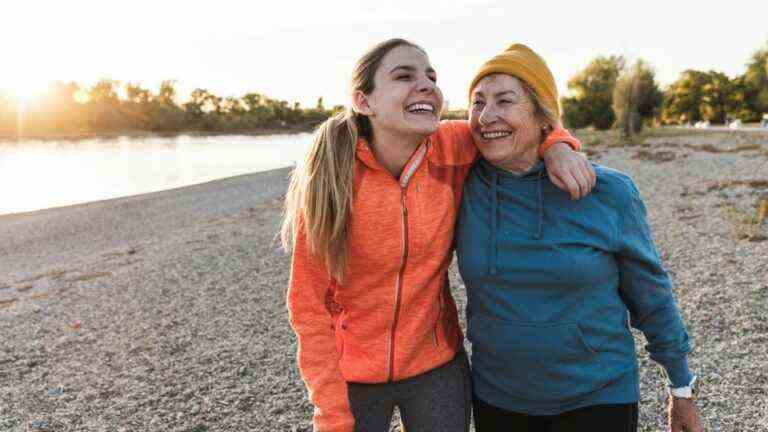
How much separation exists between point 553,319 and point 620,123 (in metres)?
33.4

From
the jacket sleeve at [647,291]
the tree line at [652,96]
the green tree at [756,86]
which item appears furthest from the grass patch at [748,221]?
the green tree at [756,86]

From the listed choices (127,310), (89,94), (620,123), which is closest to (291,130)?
(89,94)

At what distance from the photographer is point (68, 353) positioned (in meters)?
7.16

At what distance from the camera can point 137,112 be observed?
105250 millimetres

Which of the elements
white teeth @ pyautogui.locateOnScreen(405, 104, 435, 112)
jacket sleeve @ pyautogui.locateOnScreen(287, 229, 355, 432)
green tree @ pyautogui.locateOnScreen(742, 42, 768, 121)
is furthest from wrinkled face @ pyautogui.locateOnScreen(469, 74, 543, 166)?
green tree @ pyautogui.locateOnScreen(742, 42, 768, 121)

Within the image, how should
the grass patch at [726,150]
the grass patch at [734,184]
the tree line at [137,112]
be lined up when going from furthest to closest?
1. the tree line at [137,112]
2. the grass patch at [726,150]
3. the grass patch at [734,184]

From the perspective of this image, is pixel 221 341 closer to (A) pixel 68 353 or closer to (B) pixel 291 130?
(A) pixel 68 353

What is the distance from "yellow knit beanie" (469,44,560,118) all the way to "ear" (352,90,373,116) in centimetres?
47

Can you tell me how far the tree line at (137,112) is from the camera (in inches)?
3634

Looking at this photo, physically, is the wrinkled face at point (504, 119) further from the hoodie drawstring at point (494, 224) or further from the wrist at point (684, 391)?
the wrist at point (684, 391)

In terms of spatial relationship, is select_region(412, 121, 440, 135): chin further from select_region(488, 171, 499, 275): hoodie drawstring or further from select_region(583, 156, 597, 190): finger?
select_region(583, 156, 597, 190): finger

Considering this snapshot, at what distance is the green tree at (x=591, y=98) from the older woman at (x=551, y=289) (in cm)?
5232

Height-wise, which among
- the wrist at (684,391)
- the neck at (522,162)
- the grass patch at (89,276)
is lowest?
the grass patch at (89,276)

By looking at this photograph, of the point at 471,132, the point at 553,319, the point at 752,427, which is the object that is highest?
the point at 471,132
